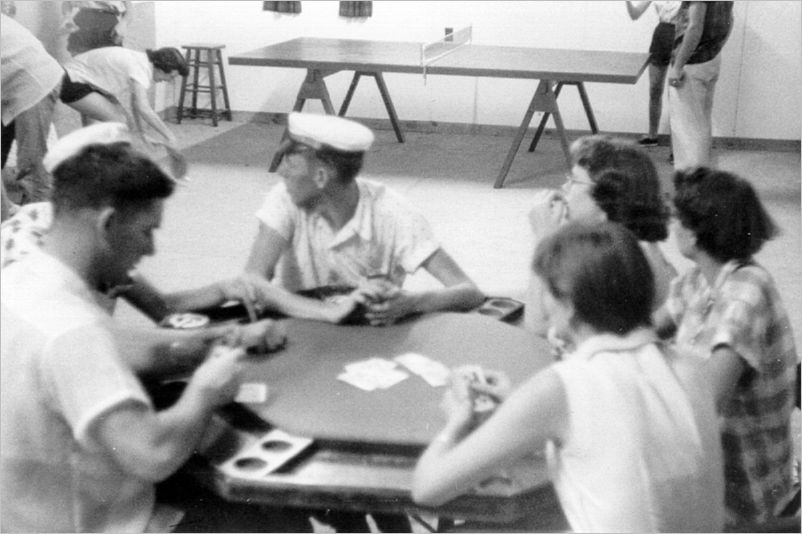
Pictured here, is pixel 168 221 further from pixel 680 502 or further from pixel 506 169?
pixel 680 502

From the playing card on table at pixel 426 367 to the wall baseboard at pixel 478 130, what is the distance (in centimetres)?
712

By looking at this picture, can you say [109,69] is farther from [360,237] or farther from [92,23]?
[360,237]

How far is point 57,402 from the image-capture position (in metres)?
1.59

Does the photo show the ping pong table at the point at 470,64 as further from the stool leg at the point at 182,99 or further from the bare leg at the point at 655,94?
the stool leg at the point at 182,99

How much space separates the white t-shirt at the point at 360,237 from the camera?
9.02 ft

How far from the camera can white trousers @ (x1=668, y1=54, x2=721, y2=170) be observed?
5.80 metres

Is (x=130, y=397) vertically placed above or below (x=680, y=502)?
above

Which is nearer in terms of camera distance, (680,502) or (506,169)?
(680,502)

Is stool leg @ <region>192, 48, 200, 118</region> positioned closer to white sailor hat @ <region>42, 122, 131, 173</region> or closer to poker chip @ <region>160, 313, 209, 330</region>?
poker chip @ <region>160, 313, 209, 330</region>

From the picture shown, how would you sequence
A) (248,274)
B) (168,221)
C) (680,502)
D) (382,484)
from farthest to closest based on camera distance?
(168,221)
(248,274)
(382,484)
(680,502)

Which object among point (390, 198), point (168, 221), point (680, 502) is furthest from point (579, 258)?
point (168, 221)

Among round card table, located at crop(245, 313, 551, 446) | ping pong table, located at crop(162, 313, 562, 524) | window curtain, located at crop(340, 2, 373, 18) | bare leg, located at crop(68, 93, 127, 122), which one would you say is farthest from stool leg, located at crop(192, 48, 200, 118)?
ping pong table, located at crop(162, 313, 562, 524)

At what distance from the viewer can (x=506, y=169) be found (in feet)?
23.7

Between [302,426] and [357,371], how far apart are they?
0.90ft
